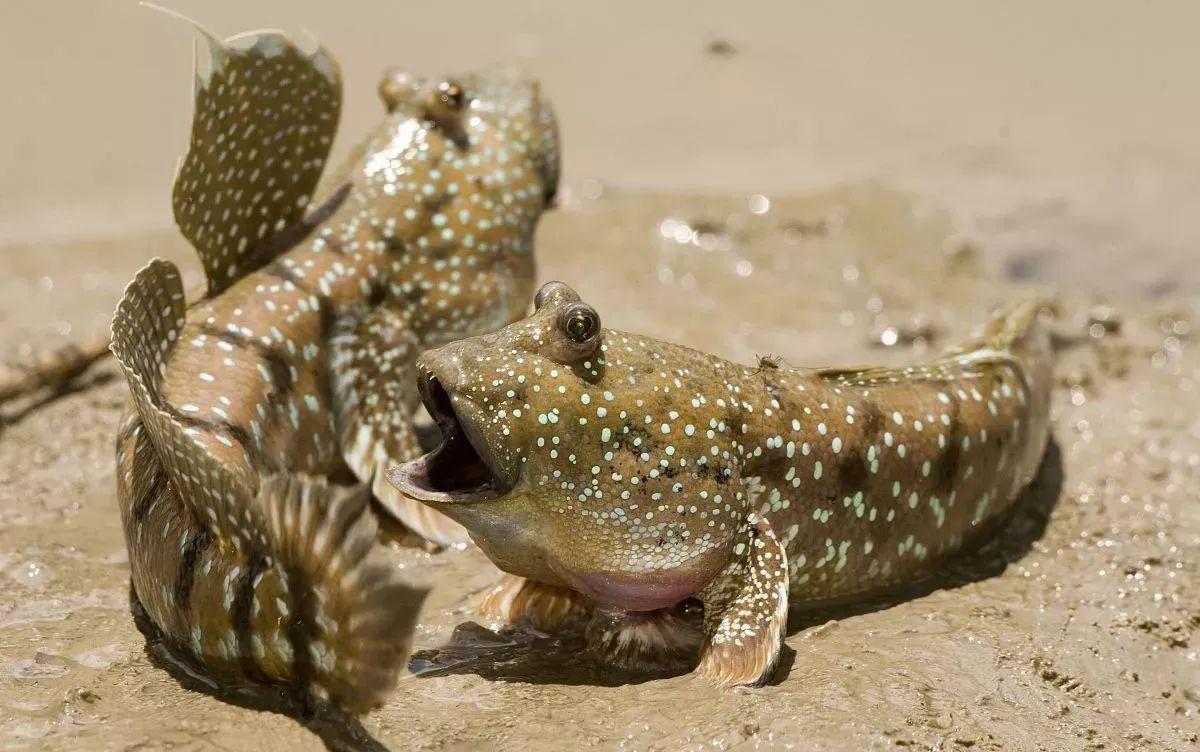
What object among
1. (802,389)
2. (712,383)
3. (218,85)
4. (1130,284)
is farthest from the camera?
(1130,284)

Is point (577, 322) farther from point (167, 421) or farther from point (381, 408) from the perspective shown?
point (381, 408)

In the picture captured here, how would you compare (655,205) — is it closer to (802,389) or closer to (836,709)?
(802,389)

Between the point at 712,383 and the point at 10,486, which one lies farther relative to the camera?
the point at 10,486

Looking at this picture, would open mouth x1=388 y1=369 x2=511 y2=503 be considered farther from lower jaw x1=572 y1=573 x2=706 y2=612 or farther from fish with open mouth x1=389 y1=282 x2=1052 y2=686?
lower jaw x1=572 y1=573 x2=706 y2=612

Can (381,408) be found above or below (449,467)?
below

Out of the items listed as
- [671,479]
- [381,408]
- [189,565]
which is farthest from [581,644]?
[381,408]

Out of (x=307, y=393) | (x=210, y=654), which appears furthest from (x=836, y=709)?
(x=307, y=393)

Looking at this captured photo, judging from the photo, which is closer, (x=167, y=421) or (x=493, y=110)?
(x=167, y=421)
